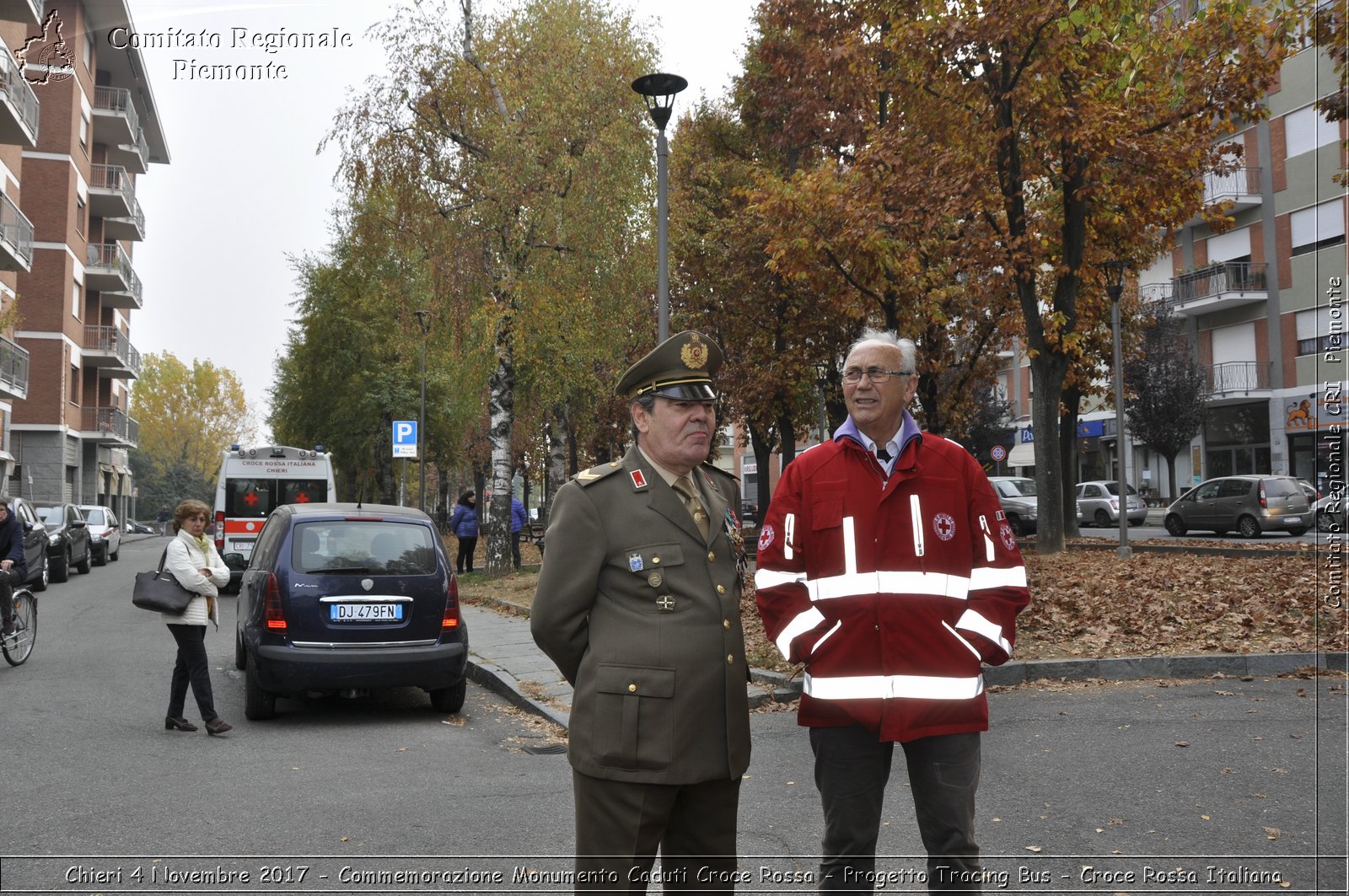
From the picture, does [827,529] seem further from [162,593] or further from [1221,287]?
[1221,287]

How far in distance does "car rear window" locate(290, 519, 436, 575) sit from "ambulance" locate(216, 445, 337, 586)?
45.7 ft

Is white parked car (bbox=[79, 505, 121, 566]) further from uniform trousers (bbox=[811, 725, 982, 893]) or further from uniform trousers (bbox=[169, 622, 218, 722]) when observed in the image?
uniform trousers (bbox=[811, 725, 982, 893])

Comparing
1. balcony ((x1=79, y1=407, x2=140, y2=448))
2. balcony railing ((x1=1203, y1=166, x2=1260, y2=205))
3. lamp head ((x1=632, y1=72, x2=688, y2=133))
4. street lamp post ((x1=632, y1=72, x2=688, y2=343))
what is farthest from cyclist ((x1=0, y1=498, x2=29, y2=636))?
balcony ((x1=79, y1=407, x2=140, y2=448))

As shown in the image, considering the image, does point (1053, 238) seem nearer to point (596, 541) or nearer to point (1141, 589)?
point (1141, 589)

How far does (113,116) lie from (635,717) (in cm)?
5543

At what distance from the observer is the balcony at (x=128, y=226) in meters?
54.0

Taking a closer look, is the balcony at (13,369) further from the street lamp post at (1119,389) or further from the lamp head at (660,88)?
the street lamp post at (1119,389)

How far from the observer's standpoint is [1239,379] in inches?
1649

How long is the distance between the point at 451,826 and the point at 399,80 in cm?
1984

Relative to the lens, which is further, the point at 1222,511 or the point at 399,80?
the point at 1222,511

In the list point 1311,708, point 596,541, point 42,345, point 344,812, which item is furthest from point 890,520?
point 42,345

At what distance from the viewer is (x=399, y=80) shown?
74.4ft

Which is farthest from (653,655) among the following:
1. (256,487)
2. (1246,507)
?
(1246,507)

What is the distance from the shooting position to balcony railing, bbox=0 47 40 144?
31453 millimetres
